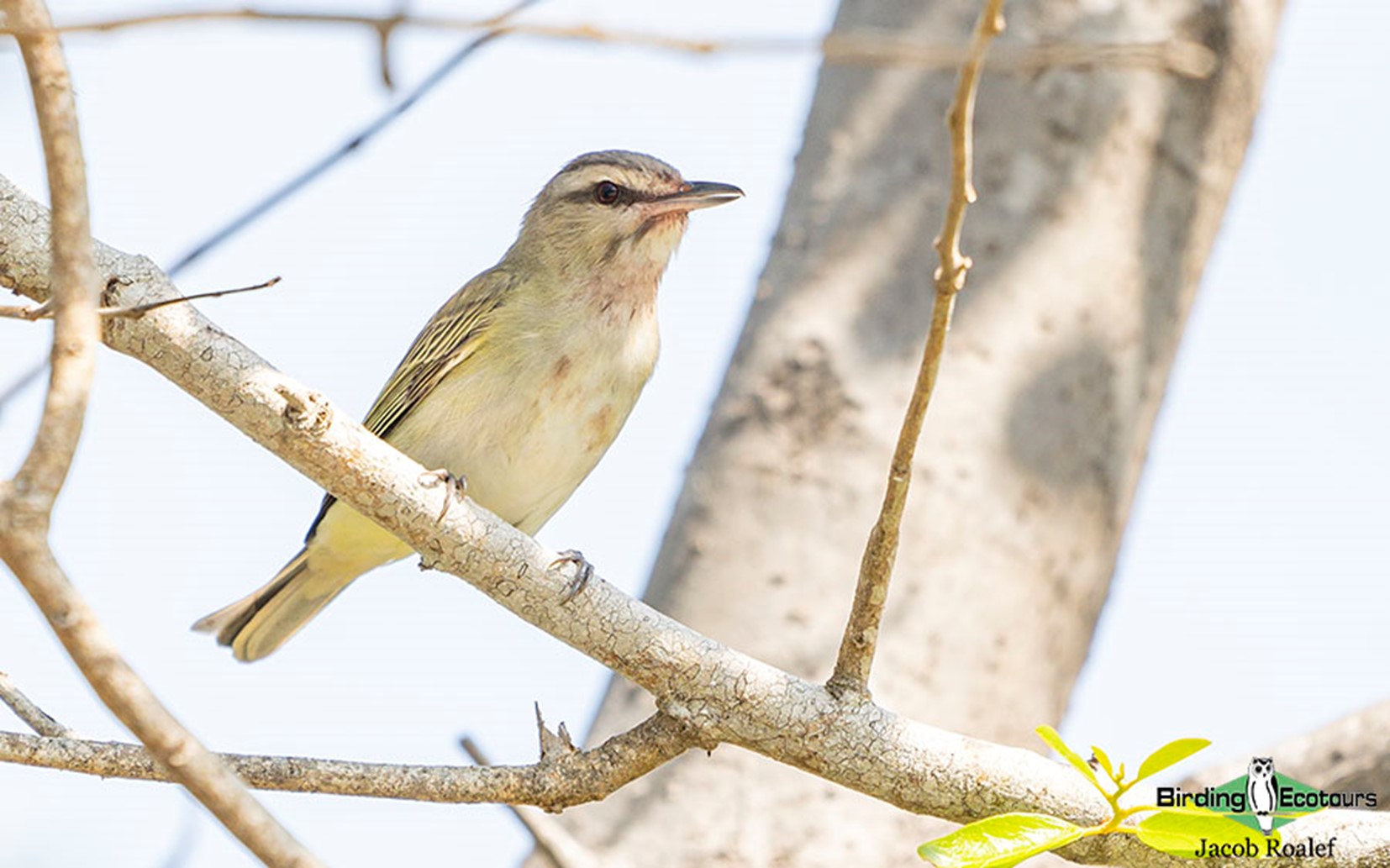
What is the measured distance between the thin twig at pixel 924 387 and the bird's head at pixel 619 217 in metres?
2.97

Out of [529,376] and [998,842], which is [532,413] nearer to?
[529,376]

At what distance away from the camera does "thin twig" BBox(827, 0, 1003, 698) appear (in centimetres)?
221

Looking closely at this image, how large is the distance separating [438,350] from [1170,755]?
387 cm

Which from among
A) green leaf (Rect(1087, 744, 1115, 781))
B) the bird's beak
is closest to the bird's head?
the bird's beak

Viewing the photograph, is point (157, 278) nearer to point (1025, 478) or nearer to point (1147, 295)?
point (1025, 478)

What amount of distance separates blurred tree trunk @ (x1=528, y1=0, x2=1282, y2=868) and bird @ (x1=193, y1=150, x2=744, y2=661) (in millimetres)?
443

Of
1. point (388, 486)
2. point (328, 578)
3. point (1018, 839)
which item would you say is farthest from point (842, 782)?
point (328, 578)

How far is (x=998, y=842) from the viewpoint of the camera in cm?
265

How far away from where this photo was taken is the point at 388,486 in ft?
11.1

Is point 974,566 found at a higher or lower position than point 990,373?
lower

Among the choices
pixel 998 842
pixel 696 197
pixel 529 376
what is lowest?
pixel 998 842

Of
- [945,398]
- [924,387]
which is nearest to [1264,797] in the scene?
[924,387]

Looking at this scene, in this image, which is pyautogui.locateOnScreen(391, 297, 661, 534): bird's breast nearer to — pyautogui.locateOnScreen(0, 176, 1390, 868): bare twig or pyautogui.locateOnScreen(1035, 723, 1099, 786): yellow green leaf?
pyautogui.locateOnScreen(0, 176, 1390, 868): bare twig

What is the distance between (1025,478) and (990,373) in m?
0.42
